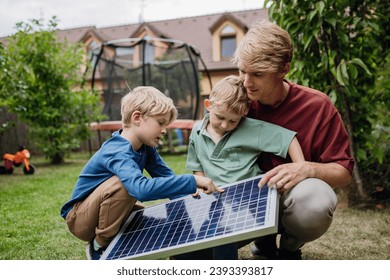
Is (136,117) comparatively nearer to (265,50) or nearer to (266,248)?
(265,50)

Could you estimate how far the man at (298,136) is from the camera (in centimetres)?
173

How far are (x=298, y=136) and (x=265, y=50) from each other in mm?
402

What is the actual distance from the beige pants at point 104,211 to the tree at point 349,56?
1.63 meters

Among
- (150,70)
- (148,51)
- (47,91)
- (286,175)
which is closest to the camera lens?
(286,175)

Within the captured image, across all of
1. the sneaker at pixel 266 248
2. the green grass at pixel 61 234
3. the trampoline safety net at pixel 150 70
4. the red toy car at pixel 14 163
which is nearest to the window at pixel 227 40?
the trampoline safety net at pixel 150 70

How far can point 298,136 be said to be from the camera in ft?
6.27

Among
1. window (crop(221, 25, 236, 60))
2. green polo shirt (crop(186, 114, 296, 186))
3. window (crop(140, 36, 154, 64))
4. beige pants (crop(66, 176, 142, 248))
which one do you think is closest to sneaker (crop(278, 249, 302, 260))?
green polo shirt (crop(186, 114, 296, 186))

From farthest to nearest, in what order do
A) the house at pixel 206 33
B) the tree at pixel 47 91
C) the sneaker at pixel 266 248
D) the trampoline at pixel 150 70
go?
the house at pixel 206 33 < the trampoline at pixel 150 70 < the tree at pixel 47 91 < the sneaker at pixel 266 248

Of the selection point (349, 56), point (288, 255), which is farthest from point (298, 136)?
point (349, 56)

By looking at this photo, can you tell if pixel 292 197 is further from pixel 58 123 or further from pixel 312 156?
pixel 58 123

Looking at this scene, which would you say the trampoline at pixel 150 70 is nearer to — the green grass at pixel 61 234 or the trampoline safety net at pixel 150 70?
the trampoline safety net at pixel 150 70

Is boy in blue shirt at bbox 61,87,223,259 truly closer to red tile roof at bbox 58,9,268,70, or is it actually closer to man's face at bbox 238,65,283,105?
man's face at bbox 238,65,283,105

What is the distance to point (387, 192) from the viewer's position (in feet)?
11.6

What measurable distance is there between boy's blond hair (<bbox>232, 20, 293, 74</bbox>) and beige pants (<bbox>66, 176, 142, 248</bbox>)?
736mm
